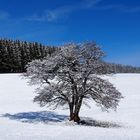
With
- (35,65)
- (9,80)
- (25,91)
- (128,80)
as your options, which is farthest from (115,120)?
(128,80)

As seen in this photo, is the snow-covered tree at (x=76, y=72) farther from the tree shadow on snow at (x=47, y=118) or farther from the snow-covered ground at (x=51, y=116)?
the snow-covered ground at (x=51, y=116)

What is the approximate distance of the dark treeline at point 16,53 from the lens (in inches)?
4646

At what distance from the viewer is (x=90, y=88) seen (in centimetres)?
3831

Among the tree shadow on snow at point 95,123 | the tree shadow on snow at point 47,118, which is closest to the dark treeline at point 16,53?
the tree shadow on snow at point 47,118

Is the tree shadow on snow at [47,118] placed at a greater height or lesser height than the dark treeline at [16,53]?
lesser

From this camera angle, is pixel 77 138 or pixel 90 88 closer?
pixel 77 138

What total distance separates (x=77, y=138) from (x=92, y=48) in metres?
16.0

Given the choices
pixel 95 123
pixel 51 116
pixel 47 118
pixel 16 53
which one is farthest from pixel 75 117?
pixel 16 53

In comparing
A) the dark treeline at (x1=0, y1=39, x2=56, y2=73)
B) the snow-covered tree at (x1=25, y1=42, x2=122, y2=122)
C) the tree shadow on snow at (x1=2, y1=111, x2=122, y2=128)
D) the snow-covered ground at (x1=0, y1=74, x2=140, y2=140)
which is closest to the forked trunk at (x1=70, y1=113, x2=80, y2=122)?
the snow-covered tree at (x1=25, y1=42, x2=122, y2=122)

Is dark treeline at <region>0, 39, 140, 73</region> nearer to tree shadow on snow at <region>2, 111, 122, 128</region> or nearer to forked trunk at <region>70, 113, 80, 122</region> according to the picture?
tree shadow on snow at <region>2, 111, 122, 128</region>

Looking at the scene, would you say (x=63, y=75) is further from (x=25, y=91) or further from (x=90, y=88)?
(x=25, y=91)

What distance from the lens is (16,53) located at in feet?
408

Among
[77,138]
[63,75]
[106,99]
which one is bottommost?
[77,138]

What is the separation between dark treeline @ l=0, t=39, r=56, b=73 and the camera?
118000 millimetres
